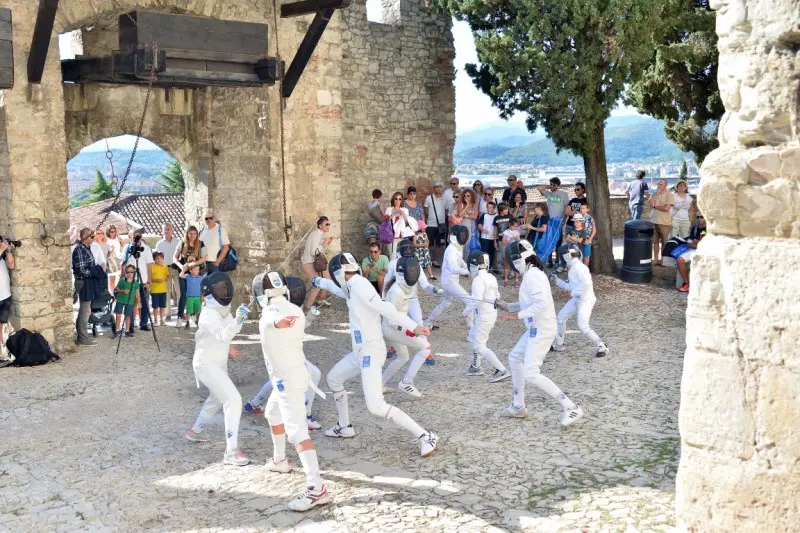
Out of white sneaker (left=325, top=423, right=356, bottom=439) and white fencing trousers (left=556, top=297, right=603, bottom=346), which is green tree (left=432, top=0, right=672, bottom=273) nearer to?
white fencing trousers (left=556, top=297, right=603, bottom=346)

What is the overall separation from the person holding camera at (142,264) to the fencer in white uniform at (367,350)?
4.64 m

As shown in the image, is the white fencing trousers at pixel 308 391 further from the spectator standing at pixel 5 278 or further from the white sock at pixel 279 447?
the spectator standing at pixel 5 278

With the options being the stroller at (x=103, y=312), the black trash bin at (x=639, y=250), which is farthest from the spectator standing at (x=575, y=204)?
the stroller at (x=103, y=312)

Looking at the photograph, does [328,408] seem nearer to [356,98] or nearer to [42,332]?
[42,332]

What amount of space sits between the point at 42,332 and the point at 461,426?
214 inches

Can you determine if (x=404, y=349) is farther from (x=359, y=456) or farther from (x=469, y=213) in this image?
(x=469, y=213)

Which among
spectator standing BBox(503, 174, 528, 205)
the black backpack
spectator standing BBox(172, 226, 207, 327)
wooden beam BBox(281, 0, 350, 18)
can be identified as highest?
wooden beam BBox(281, 0, 350, 18)

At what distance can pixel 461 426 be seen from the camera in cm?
834

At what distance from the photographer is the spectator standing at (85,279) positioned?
1132cm

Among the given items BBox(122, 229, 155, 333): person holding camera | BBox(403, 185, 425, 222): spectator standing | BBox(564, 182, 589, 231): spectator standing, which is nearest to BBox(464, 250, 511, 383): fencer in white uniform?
BBox(122, 229, 155, 333): person holding camera

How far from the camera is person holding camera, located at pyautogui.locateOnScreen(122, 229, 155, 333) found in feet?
39.0

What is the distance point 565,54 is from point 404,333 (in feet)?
25.1

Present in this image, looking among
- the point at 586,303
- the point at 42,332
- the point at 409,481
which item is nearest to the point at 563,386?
the point at 586,303

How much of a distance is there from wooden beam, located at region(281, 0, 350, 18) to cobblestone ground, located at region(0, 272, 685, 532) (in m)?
4.61
